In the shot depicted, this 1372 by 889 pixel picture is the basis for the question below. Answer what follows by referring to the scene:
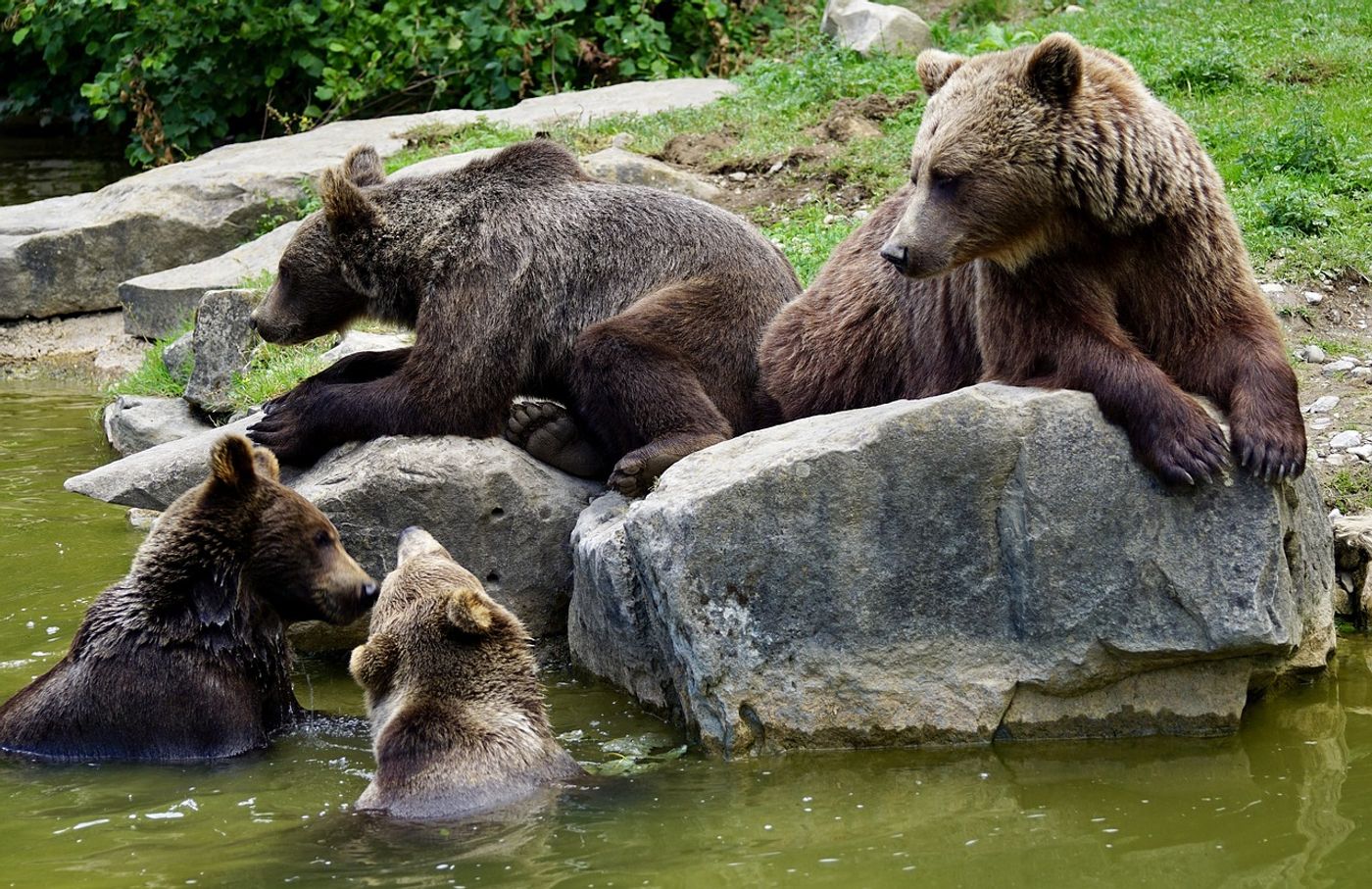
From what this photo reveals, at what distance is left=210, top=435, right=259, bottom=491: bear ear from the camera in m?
6.58

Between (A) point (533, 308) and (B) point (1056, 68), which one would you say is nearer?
(B) point (1056, 68)

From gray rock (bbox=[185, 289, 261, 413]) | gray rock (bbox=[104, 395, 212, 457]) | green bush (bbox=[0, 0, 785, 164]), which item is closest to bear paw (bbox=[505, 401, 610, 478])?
gray rock (bbox=[104, 395, 212, 457])

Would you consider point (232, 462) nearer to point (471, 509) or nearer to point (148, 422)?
point (471, 509)

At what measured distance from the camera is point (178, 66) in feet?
64.6

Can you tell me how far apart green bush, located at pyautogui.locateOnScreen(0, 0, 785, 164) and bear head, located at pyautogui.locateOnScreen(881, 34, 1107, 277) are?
12125 mm

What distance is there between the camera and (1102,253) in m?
6.04

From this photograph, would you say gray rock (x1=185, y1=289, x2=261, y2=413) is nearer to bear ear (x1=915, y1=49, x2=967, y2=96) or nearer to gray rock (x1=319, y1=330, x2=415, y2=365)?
gray rock (x1=319, y1=330, x2=415, y2=365)

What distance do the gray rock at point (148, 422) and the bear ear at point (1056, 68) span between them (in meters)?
6.49

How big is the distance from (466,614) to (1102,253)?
2655 mm

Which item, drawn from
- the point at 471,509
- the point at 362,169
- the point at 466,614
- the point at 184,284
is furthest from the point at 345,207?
the point at 184,284

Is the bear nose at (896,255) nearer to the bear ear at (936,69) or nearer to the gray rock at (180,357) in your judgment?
the bear ear at (936,69)

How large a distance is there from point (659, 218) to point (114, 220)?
8519 mm

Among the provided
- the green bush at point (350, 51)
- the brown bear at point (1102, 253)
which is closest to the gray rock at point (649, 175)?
the green bush at point (350, 51)

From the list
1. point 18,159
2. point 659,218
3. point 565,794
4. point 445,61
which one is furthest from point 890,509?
point 18,159
